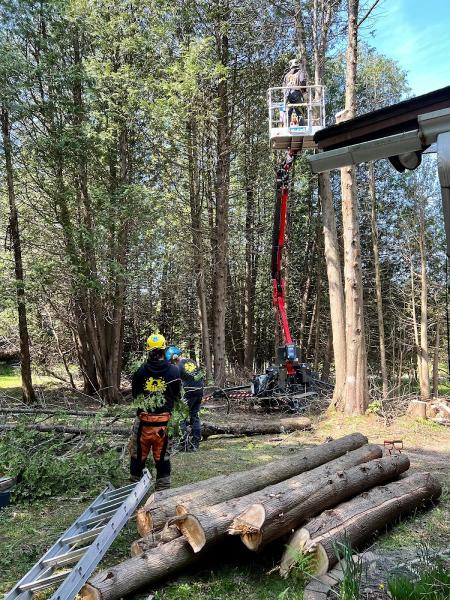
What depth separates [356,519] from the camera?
439cm

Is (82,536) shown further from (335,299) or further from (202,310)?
(202,310)

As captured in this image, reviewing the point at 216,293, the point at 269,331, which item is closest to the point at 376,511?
the point at 216,293

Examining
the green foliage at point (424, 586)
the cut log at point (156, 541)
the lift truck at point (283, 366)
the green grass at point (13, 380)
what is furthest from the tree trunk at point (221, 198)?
the green foliage at point (424, 586)

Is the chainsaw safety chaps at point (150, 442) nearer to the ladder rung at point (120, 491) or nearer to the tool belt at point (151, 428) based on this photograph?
the tool belt at point (151, 428)

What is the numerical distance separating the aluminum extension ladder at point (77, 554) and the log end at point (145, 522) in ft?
0.40

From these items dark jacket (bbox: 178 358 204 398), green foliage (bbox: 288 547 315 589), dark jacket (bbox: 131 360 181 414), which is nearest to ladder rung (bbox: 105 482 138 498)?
dark jacket (bbox: 131 360 181 414)

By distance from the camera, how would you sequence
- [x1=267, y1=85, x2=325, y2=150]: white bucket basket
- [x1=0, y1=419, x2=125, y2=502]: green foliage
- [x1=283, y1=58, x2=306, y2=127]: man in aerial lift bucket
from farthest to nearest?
[x1=283, y1=58, x2=306, y2=127]: man in aerial lift bucket < [x1=267, y1=85, x2=325, y2=150]: white bucket basket < [x1=0, y1=419, x2=125, y2=502]: green foliage

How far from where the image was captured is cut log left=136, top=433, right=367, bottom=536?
441 centimetres

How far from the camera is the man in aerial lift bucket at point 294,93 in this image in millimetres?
10359

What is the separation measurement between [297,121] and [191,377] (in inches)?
229

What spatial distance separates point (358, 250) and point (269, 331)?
1597 cm

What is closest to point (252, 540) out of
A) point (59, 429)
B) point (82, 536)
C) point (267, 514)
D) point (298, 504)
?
point (267, 514)

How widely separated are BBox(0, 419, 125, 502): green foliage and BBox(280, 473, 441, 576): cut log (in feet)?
10.0

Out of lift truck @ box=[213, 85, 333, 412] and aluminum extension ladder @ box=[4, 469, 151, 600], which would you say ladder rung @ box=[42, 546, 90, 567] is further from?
lift truck @ box=[213, 85, 333, 412]
